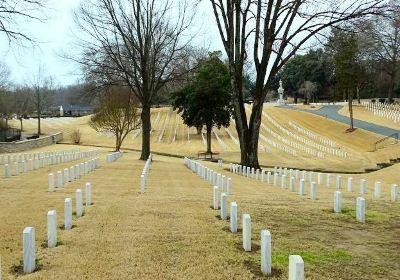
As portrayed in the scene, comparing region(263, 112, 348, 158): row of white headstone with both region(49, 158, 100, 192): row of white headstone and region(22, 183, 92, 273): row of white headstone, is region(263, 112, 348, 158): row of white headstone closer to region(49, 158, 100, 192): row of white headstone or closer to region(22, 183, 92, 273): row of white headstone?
region(49, 158, 100, 192): row of white headstone

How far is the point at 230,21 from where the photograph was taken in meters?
26.9

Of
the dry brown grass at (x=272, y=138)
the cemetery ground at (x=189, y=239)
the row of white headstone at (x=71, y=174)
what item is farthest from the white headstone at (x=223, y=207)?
the dry brown grass at (x=272, y=138)

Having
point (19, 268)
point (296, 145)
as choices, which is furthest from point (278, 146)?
point (19, 268)

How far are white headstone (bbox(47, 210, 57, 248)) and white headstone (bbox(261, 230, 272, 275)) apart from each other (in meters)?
3.13

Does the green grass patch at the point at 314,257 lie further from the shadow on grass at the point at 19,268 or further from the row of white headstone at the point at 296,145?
the row of white headstone at the point at 296,145

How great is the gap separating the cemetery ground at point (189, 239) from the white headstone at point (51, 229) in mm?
130

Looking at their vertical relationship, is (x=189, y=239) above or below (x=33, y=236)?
below

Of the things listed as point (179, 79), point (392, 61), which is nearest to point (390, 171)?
point (179, 79)

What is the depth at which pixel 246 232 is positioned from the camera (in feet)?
23.9

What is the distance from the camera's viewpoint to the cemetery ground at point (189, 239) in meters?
6.61

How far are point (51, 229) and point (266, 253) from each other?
10.7 ft

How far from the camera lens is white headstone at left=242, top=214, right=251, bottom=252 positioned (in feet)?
23.6

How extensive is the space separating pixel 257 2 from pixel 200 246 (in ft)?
65.9

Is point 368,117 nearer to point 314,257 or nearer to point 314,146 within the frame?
point 314,146
